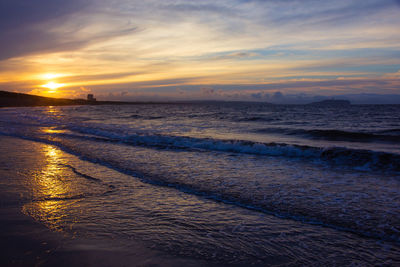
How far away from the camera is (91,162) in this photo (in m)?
8.54

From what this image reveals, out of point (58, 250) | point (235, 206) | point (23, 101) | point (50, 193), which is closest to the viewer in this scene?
point (58, 250)

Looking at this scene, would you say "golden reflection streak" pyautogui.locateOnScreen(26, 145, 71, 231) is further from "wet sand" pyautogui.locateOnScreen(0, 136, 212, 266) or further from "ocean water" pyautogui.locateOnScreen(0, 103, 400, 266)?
"wet sand" pyautogui.locateOnScreen(0, 136, 212, 266)

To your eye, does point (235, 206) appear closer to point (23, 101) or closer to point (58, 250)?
point (58, 250)

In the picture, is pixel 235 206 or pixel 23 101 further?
pixel 23 101

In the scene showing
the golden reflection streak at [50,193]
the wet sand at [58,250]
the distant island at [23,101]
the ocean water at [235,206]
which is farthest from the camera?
the distant island at [23,101]

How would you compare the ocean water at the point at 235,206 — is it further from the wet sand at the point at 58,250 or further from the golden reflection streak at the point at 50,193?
the wet sand at the point at 58,250

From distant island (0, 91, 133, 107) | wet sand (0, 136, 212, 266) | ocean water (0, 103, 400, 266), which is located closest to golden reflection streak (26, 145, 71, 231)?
ocean water (0, 103, 400, 266)

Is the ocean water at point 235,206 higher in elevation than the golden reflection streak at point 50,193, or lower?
lower

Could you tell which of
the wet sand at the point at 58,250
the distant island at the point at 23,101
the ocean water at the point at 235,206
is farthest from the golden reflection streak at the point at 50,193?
the distant island at the point at 23,101

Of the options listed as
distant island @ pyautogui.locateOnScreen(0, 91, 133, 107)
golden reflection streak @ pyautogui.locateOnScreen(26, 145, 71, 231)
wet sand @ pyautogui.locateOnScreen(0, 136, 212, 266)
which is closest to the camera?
wet sand @ pyautogui.locateOnScreen(0, 136, 212, 266)

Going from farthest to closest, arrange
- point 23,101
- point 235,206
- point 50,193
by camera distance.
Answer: point 23,101 → point 50,193 → point 235,206

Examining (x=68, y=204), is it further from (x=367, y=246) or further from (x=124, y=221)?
(x=367, y=246)

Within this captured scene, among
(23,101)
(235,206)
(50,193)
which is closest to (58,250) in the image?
(50,193)

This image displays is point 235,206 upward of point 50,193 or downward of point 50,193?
downward
